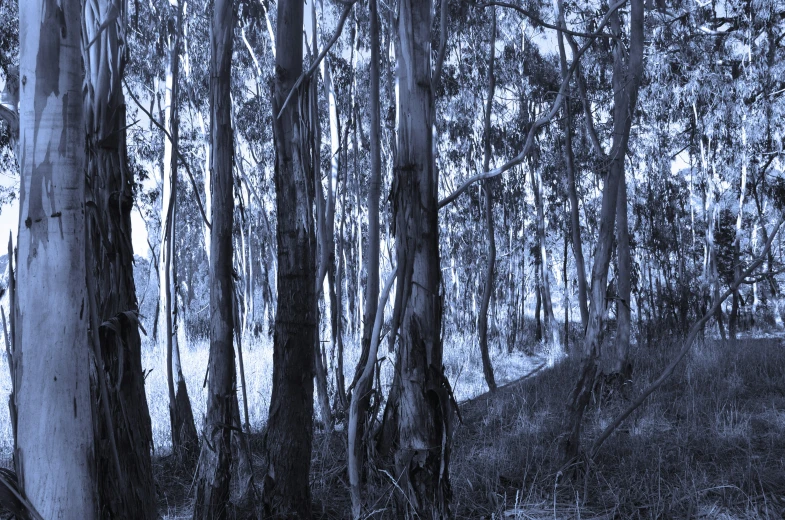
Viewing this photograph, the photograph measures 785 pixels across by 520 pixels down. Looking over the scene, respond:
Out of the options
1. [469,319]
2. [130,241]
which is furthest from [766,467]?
[469,319]

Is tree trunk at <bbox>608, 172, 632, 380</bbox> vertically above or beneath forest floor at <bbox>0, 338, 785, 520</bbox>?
above

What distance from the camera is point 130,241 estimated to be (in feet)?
6.30


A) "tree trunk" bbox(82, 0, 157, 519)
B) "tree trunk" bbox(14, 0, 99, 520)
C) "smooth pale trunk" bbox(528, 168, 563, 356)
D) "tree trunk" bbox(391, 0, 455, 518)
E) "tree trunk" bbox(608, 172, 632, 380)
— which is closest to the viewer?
"tree trunk" bbox(14, 0, 99, 520)

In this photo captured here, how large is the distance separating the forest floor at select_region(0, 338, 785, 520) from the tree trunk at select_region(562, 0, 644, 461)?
0.59ft

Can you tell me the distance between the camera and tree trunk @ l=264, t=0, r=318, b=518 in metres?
2.59

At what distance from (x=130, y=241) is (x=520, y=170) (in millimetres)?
13143

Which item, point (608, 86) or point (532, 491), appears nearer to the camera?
point (532, 491)

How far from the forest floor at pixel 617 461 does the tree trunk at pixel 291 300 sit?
338 mm

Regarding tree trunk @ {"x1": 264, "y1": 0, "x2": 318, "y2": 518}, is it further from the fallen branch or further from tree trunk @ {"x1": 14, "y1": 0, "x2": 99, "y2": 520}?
tree trunk @ {"x1": 14, "y1": 0, "x2": 99, "y2": 520}

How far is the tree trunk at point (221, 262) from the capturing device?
8.89 feet

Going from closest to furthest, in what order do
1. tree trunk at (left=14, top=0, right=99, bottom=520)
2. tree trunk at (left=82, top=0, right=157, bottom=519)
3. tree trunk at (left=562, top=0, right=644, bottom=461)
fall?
tree trunk at (left=14, top=0, right=99, bottom=520) < tree trunk at (left=82, top=0, right=157, bottom=519) < tree trunk at (left=562, top=0, right=644, bottom=461)

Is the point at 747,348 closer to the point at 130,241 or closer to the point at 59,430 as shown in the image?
the point at 130,241

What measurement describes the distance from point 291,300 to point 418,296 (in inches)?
32.3

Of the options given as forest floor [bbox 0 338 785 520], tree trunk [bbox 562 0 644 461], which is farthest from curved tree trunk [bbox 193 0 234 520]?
tree trunk [bbox 562 0 644 461]
